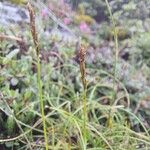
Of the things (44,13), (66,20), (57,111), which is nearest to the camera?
(57,111)

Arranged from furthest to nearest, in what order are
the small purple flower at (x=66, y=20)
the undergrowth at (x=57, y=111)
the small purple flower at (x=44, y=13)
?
the small purple flower at (x=66, y=20) → the small purple flower at (x=44, y=13) → the undergrowth at (x=57, y=111)

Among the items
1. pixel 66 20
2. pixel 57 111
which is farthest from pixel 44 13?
pixel 57 111

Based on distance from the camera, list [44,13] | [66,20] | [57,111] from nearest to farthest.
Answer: [57,111], [44,13], [66,20]

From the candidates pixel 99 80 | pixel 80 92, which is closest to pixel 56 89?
pixel 80 92

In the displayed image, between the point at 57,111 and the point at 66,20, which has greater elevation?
the point at 66,20

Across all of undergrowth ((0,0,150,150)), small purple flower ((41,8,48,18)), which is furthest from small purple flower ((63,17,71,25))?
undergrowth ((0,0,150,150))

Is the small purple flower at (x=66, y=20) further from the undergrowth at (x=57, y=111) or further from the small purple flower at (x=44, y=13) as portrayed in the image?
the undergrowth at (x=57, y=111)

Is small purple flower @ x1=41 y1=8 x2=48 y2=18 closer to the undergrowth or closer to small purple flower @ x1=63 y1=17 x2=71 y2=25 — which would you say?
the undergrowth

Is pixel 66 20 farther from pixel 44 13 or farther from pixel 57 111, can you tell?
pixel 57 111

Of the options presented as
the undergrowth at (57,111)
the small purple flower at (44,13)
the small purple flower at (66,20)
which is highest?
the small purple flower at (44,13)

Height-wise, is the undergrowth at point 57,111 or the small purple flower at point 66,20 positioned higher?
the small purple flower at point 66,20

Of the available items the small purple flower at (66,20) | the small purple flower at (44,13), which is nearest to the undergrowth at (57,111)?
the small purple flower at (44,13)
